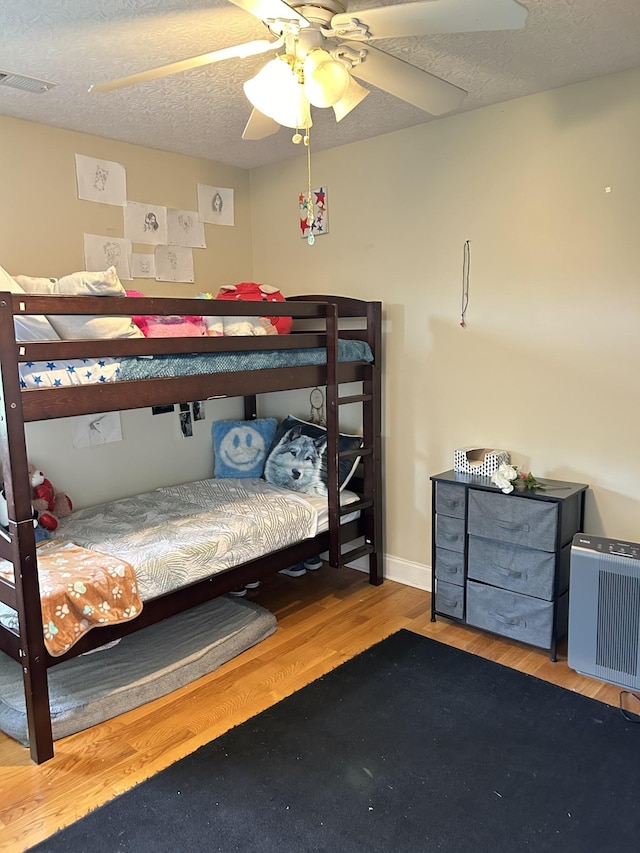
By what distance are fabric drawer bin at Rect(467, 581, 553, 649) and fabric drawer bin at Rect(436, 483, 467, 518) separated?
335mm

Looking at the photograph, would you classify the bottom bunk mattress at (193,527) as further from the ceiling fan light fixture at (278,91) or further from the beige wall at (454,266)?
the ceiling fan light fixture at (278,91)

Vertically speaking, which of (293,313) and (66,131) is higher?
(66,131)

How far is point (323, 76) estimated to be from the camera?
1.71 meters

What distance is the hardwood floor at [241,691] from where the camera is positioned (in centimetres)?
196

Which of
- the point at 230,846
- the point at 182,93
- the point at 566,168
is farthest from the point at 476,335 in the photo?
the point at 230,846

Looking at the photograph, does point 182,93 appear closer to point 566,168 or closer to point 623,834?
point 566,168

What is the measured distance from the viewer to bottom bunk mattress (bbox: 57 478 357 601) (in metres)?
2.47

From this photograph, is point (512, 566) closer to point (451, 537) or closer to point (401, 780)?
point (451, 537)

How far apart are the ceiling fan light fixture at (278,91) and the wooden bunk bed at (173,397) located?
32.0 inches

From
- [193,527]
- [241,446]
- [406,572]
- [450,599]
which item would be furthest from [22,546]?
[406,572]

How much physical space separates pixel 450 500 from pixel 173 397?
137 cm

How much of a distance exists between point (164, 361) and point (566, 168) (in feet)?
6.18

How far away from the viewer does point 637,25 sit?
80.8 inches

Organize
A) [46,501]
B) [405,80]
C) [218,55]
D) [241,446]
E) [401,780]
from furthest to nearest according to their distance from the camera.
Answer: [241,446], [46,501], [401,780], [405,80], [218,55]
